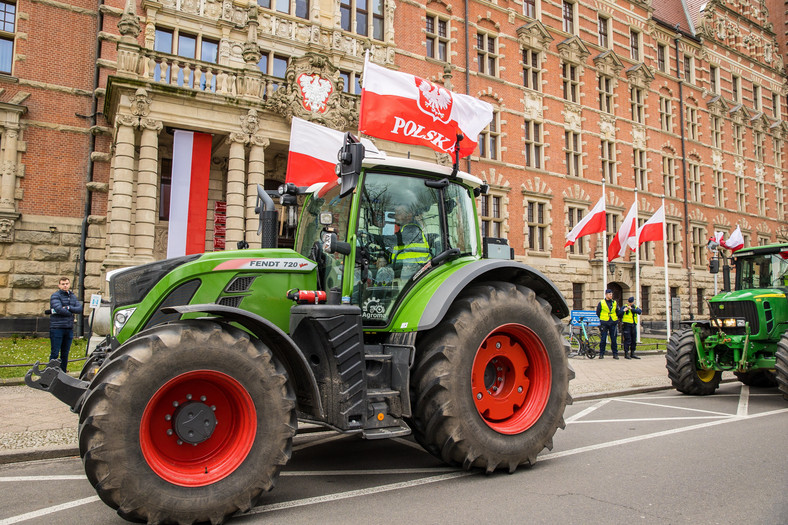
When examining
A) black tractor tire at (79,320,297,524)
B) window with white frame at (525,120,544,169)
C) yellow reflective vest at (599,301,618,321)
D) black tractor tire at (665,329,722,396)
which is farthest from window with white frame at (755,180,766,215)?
black tractor tire at (79,320,297,524)

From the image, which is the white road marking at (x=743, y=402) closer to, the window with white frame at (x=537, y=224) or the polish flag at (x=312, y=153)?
the polish flag at (x=312, y=153)

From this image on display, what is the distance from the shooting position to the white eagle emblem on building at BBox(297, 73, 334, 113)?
1809 centimetres

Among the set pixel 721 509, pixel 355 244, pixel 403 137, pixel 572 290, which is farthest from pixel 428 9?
pixel 721 509

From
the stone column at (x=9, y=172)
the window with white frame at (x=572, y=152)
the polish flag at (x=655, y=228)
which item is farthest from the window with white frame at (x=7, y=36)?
the window with white frame at (x=572, y=152)

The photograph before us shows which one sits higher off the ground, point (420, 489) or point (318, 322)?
point (318, 322)

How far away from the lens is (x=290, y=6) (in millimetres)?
20828

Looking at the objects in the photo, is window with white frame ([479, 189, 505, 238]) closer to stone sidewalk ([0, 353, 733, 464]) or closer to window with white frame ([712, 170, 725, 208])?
stone sidewalk ([0, 353, 733, 464])

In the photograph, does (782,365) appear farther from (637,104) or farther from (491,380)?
(637,104)

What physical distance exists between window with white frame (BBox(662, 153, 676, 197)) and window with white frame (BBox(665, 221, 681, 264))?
195 cm

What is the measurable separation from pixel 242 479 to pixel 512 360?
2746 millimetres

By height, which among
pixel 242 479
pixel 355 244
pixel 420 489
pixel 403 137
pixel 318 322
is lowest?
pixel 420 489

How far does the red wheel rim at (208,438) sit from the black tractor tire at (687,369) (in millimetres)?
8700

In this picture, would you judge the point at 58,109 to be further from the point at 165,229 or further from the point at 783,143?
the point at 783,143

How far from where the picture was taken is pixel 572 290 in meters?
27.5
